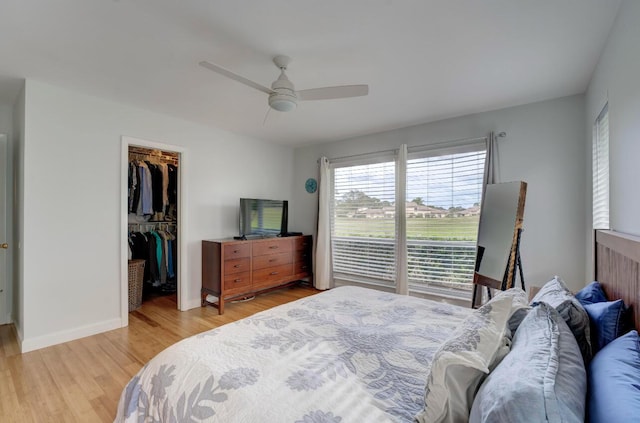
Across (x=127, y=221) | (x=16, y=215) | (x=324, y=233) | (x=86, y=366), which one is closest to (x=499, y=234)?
(x=324, y=233)

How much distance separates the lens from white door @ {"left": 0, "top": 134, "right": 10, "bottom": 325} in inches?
124

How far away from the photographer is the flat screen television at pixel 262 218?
13.5ft

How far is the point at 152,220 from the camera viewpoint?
4.48 metres

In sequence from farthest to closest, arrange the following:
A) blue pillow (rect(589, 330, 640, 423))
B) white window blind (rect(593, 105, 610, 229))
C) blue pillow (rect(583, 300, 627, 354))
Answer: white window blind (rect(593, 105, 610, 229)) < blue pillow (rect(583, 300, 627, 354)) < blue pillow (rect(589, 330, 640, 423))

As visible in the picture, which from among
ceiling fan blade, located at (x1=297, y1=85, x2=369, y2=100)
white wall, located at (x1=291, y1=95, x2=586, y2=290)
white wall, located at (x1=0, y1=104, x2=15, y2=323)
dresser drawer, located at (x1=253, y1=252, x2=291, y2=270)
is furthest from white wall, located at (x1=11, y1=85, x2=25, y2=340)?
white wall, located at (x1=291, y1=95, x2=586, y2=290)

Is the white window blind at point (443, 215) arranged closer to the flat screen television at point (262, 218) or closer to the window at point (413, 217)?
the window at point (413, 217)

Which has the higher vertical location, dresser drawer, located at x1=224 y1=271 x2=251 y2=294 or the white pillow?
the white pillow

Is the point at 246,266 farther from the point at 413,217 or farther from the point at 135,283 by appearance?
the point at 413,217

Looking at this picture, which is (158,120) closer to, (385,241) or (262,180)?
(262,180)

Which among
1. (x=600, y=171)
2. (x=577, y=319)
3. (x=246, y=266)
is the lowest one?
(x=246, y=266)

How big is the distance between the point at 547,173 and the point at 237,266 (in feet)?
12.3

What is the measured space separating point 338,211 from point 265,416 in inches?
155

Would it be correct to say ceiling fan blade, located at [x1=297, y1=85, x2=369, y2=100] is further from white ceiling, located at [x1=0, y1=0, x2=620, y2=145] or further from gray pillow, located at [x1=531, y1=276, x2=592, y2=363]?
gray pillow, located at [x1=531, y1=276, x2=592, y2=363]

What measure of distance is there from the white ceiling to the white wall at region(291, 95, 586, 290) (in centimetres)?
20
